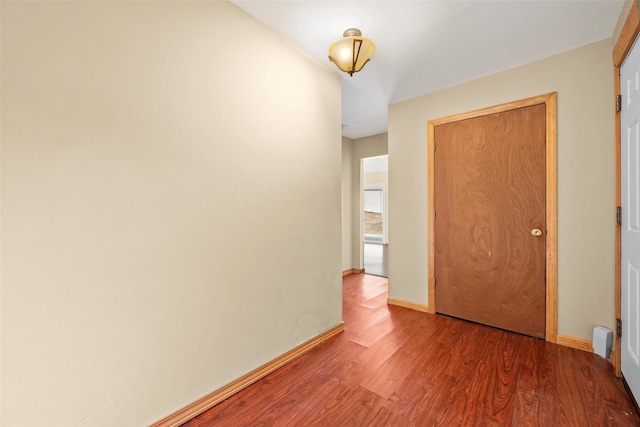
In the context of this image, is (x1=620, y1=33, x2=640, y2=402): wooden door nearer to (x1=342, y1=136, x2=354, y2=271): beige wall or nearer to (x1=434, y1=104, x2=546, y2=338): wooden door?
(x1=434, y1=104, x2=546, y2=338): wooden door

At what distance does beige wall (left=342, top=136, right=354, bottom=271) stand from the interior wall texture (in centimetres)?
262

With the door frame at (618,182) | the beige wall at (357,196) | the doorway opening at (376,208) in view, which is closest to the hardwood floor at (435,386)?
the door frame at (618,182)

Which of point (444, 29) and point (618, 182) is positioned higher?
point (444, 29)

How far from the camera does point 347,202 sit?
4703mm

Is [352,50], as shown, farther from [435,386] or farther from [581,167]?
[435,386]

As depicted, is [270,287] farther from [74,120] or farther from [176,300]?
[74,120]

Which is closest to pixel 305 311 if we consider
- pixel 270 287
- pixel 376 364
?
pixel 270 287

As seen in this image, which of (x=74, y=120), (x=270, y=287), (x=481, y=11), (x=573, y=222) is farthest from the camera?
(x=573, y=222)

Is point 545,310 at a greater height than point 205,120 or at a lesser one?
lesser

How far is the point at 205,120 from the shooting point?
5.03 ft

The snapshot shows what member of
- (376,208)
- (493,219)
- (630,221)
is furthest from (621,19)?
(376,208)

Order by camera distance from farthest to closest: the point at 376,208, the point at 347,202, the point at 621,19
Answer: the point at 376,208 → the point at 347,202 → the point at 621,19

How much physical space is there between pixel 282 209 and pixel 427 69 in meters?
1.84

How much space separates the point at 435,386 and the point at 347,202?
129 inches
